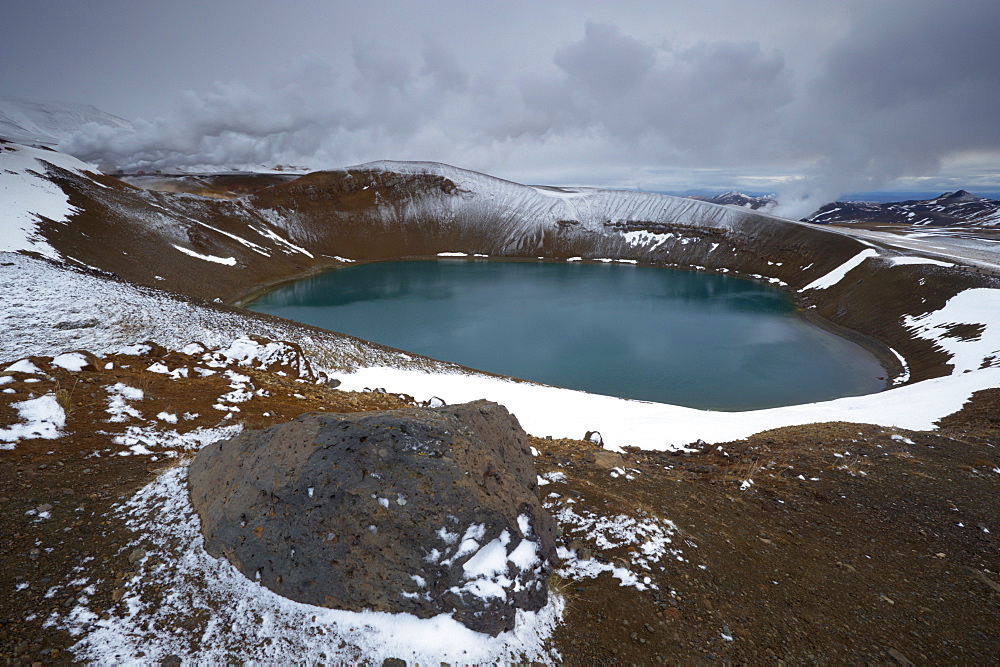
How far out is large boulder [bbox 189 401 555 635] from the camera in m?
5.16

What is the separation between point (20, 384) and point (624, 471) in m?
13.2

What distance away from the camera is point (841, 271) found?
54.0m

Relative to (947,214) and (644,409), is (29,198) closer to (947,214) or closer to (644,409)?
(644,409)

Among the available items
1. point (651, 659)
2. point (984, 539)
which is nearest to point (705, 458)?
point (984, 539)

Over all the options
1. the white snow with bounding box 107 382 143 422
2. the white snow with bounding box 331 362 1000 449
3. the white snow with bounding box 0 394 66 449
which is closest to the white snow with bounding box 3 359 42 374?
the white snow with bounding box 107 382 143 422

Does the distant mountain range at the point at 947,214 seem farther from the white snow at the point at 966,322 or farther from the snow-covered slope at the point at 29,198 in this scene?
the snow-covered slope at the point at 29,198

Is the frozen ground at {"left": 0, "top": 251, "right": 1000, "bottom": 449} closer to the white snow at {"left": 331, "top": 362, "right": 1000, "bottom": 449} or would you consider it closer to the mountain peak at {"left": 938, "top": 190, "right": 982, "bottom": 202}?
the white snow at {"left": 331, "top": 362, "right": 1000, "bottom": 449}

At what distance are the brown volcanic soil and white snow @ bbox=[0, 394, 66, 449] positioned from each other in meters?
0.22

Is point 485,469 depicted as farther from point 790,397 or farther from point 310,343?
point 790,397

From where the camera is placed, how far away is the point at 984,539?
8.18m

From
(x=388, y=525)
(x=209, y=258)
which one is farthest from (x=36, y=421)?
(x=209, y=258)

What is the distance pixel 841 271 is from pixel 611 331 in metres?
36.9

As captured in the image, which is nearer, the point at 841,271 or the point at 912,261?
the point at 912,261

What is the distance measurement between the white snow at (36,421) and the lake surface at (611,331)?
70.5 ft
